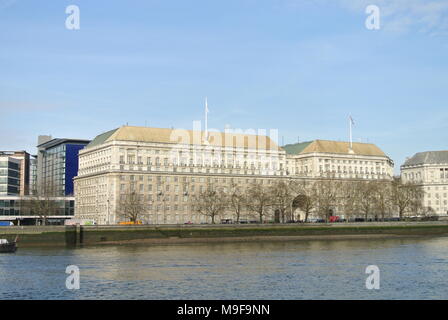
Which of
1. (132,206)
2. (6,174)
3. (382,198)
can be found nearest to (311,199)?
(382,198)

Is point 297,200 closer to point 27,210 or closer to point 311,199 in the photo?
point 311,199

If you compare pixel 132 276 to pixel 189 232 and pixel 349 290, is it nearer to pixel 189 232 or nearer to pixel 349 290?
pixel 349 290

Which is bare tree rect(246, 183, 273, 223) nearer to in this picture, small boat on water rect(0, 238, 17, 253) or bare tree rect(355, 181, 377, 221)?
bare tree rect(355, 181, 377, 221)

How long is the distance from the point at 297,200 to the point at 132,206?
46.6 metres

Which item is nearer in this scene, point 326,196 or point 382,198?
point 326,196

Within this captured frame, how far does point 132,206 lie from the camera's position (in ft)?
471

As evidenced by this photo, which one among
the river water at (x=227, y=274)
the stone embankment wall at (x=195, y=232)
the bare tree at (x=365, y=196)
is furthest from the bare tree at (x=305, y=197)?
the river water at (x=227, y=274)

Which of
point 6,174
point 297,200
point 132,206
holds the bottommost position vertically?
point 132,206

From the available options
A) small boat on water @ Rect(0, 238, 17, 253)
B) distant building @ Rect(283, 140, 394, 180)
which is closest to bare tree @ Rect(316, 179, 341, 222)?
distant building @ Rect(283, 140, 394, 180)

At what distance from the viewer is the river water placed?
2160 inches

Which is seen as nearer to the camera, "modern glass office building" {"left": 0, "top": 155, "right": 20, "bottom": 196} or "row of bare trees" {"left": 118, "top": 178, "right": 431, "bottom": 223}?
"row of bare trees" {"left": 118, "top": 178, "right": 431, "bottom": 223}

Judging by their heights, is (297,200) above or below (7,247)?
above

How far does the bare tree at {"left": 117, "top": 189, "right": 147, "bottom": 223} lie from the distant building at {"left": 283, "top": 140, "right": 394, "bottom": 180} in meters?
49.1
